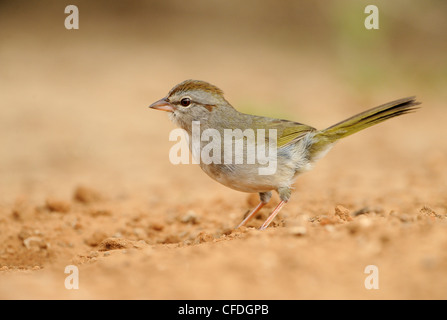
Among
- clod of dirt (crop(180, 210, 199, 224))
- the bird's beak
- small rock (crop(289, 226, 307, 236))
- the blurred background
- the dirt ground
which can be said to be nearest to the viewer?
the dirt ground

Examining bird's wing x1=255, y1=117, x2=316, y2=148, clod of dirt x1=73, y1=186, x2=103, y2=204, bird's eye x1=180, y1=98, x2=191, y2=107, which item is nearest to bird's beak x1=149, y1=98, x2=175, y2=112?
bird's eye x1=180, y1=98, x2=191, y2=107

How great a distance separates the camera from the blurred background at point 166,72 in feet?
33.5

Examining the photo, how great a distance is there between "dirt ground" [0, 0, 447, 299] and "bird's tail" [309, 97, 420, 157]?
0.78m

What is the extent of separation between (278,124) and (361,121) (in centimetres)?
85

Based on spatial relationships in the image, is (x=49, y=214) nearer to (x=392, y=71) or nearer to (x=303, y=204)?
(x=303, y=204)

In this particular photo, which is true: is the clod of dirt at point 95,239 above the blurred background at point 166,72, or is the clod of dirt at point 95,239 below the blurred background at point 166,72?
below

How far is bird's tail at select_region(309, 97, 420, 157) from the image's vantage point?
5.44m

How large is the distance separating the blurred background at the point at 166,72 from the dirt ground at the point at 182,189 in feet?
0.20

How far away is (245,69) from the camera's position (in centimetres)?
1543

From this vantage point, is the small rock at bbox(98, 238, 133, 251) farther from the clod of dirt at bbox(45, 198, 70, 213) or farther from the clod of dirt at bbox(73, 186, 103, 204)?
the clod of dirt at bbox(73, 186, 103, 204)

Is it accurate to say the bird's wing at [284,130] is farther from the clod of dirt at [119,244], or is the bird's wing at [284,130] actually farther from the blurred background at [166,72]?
the blurred background at [166,72]

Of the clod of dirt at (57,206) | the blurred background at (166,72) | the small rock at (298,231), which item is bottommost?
the small rock at (298,231)

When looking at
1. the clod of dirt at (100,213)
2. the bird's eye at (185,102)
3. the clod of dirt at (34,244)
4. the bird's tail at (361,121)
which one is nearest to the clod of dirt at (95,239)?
the clod of dirt at (34,244)

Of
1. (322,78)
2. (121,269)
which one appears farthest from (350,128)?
(322,78)
